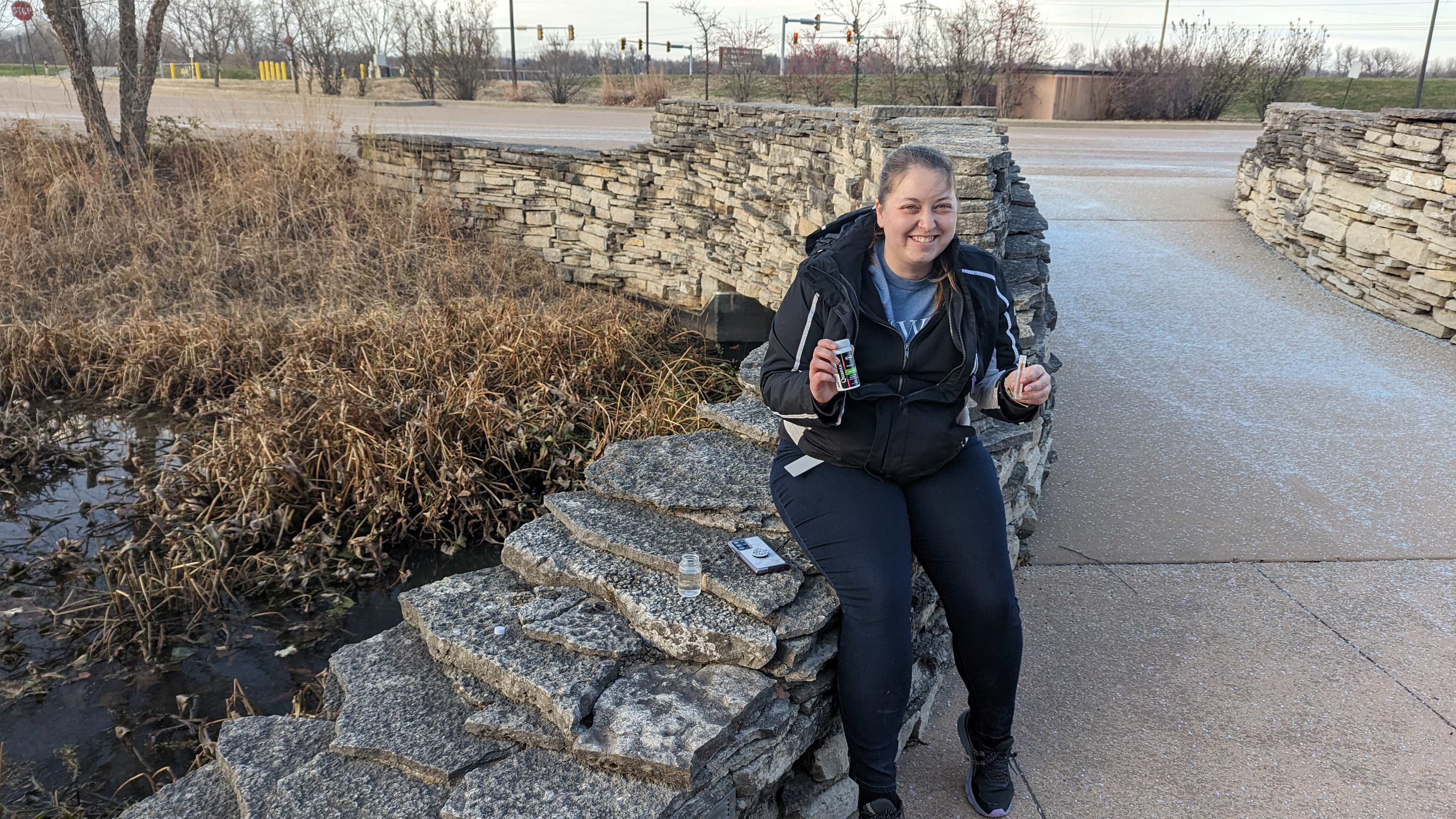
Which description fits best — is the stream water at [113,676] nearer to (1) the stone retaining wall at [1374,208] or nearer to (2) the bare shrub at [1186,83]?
(1) the stone retaining wall at [1374,208]

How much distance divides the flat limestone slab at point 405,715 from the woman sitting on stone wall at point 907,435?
84 cm

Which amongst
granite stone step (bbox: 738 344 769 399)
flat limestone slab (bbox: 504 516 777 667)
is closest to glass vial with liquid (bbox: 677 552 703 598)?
flat limestone slab (bbox: 504 516 777 667)

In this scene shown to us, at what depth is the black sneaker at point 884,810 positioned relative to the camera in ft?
7.02

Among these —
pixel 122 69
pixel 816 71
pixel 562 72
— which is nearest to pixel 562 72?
pixel 562 72

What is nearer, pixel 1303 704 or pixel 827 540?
pixel 827 540

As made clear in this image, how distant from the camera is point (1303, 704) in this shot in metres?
2.61

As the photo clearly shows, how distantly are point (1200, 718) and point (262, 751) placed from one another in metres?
2.32

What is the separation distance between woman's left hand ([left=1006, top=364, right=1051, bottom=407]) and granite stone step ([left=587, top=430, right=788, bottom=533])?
71 cm

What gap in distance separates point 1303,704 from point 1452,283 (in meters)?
4.41

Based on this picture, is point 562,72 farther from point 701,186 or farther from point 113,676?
point 113,676

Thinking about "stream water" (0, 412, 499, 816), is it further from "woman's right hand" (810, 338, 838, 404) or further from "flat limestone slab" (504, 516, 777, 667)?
"woman's right hand" (810, 338, 838, 404)

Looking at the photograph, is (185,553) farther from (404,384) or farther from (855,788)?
(855,788)

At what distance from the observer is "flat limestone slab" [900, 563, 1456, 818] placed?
231cm

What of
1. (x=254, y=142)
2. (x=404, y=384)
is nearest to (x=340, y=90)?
(x=254, y=142)
